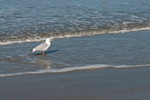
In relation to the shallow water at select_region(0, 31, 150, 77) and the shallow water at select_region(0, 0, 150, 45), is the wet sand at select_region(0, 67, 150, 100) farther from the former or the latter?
the shallow water at select_region(0, 0, 150, 45)

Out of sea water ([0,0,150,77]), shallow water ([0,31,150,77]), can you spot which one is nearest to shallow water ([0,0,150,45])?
sea water ([0,0,150,77])

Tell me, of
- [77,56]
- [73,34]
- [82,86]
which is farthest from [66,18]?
[82,86]

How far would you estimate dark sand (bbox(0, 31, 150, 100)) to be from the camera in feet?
23.8

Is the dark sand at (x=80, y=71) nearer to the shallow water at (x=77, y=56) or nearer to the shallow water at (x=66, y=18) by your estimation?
the shallow water at (x=77, y=56)

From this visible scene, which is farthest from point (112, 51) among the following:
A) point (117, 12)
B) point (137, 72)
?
point (117, 12)

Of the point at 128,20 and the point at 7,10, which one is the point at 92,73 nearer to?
the point at 128,20

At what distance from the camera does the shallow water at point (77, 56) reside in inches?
362

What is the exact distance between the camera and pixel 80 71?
347 inches

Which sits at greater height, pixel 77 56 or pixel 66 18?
pixel 66 18

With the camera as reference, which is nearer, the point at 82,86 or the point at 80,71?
the point at 82,86

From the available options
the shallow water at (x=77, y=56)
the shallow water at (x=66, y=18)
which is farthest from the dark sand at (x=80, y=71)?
the shallow water at (x=66, y=18)

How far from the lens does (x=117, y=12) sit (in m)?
18.8

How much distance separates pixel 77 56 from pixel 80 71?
1480 mm

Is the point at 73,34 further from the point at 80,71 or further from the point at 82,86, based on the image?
the point at 82,86
